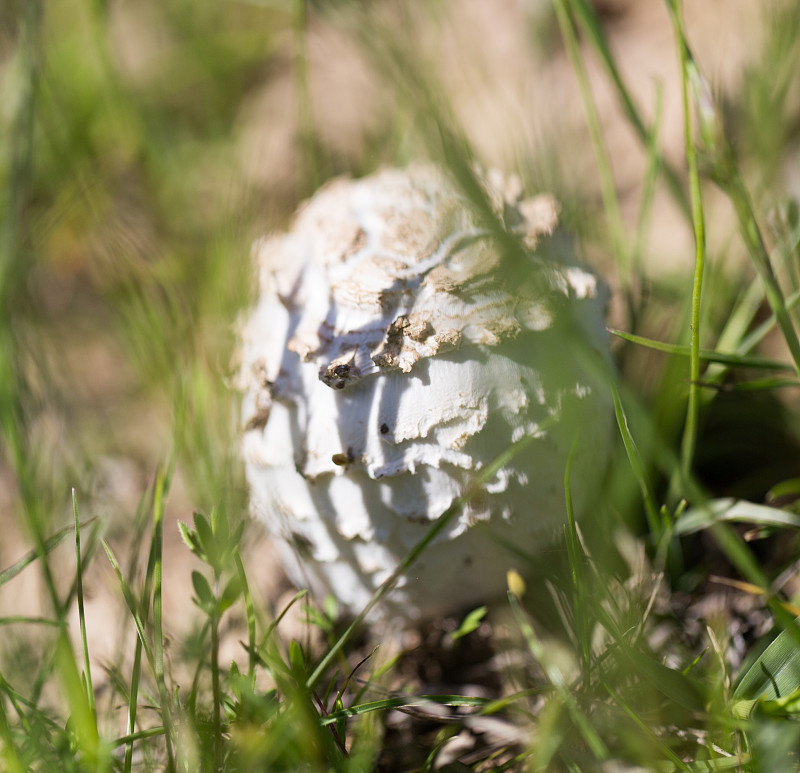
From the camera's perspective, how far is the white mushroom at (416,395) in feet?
4.18

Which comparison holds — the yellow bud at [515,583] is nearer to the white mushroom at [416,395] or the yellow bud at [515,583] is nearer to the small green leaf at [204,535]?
the white mushroom at [416,395]

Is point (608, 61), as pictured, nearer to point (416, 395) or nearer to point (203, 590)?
point (416, 395)

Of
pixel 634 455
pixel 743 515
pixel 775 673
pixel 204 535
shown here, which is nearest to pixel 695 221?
pixel 634 455

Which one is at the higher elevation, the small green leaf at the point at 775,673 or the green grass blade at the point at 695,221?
the green grass blade at the point at 695,221

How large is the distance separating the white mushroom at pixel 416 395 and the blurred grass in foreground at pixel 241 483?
114mm

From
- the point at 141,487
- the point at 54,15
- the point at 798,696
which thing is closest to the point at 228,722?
the point at 798,696

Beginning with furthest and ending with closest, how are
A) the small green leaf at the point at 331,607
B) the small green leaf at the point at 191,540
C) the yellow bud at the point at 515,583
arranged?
1. the small green leaf at the point at 331,607
2. the yellow bud at the point at 515,583
3. the small green leaf at the point at 191,540

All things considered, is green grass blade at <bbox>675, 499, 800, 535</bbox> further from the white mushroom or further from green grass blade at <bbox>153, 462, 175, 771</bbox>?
green grass blade at <bbox>153, 462, 175, 771</bbox>

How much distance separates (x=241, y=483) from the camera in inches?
59.7

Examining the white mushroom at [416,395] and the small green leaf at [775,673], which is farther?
the white mushroom at [416,395]

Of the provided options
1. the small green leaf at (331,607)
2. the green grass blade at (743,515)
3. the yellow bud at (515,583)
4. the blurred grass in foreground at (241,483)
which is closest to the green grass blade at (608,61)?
the blurred grass in foreground at (241,483)

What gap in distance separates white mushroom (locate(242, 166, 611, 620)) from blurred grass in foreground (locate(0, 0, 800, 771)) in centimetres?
11

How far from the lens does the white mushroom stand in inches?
50.2

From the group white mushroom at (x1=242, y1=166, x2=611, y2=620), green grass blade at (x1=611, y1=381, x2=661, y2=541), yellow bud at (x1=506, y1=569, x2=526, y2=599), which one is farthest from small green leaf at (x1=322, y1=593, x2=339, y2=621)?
green grass blade at (x1=611, y1=381, x2=661, y2=541)
